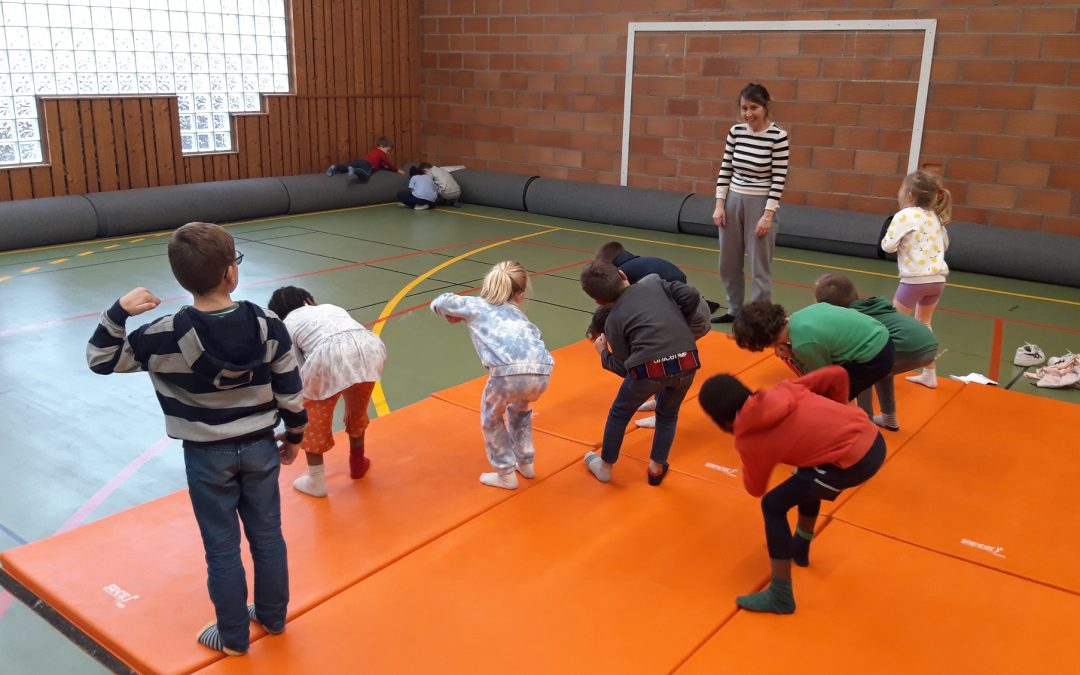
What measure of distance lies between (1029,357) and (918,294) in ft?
5.30

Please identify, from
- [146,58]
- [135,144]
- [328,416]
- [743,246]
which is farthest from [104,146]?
[328,416]

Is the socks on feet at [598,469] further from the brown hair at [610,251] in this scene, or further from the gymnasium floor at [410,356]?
the brown hair at [610,251]

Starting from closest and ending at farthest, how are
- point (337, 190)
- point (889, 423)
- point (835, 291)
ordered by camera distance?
1. point (835, 291)
2. point (889, 423)
3. point (337, 190)

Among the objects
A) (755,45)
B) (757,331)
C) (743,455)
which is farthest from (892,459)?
(755,45)

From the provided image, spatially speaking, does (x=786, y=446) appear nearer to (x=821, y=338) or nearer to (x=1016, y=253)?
(x=821, y=338)

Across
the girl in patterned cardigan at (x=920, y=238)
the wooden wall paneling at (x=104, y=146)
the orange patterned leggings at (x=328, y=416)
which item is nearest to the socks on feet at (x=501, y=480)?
the orange patterned leggings at (x=328, y=416)

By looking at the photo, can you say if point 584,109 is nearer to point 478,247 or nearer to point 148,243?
point 478,247

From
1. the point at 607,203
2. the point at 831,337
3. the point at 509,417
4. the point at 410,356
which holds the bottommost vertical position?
the point at 410,356

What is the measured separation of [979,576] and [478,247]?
25.5 ft

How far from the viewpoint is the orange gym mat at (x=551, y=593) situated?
9.85ft

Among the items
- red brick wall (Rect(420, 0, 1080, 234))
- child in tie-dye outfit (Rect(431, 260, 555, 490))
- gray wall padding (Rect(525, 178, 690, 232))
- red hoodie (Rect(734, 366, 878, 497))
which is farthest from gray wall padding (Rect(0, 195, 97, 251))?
red hoodie (Rect(734, 366, 878, 497))

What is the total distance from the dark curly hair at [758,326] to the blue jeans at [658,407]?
310mm

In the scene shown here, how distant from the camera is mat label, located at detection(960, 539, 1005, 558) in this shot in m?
3.76

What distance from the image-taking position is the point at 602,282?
4.13 meters
